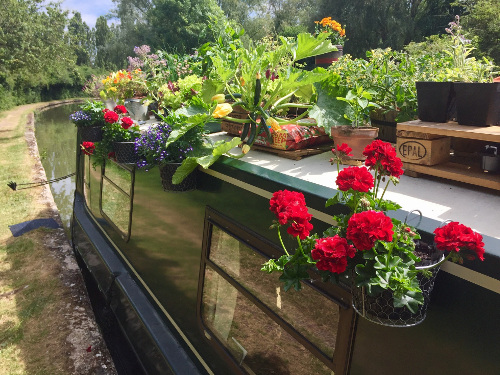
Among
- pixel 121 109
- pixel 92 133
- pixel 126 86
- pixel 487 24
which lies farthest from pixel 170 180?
pixel 487 24

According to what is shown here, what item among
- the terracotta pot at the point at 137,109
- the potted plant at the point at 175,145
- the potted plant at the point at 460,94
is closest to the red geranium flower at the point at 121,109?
the terracotta pot at the point at 137,109

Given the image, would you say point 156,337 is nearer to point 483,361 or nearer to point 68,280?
point 483,361

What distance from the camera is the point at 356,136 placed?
6.42 feet

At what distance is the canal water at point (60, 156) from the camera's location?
31.5ft

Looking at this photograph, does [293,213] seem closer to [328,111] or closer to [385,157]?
[385,157]

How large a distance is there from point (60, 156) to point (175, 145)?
13992 millimetres

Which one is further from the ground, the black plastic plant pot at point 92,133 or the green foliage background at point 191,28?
the green foliage background at point 191,28

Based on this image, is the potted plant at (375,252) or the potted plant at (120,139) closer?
the potted plant at (375,252)

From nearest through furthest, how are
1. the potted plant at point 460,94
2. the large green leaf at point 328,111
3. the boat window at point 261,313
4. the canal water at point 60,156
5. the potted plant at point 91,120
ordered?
the boat window at point 261,313 < the potted plant at point 460,94 < the large green leaf at point 328,111 < the potted plant at point 91,120 < the canal water at point 60,156

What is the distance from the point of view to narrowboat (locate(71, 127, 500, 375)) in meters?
1.15

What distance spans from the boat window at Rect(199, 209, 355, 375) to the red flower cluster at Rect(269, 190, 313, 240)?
0.36 m

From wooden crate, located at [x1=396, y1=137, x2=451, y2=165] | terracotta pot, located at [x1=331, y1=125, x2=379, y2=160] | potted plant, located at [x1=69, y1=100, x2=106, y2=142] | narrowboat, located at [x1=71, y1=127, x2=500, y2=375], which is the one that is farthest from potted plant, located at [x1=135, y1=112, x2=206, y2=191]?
potted plant, located at [x1=69, y1=100, x2=106, y2=142]

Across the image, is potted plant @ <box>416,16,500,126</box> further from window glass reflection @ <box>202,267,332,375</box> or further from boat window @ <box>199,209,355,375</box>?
window glass reflection @ <box>202,267,332,375</box>

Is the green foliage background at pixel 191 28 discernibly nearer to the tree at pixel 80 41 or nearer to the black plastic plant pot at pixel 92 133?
the tree at pixel 80 41
